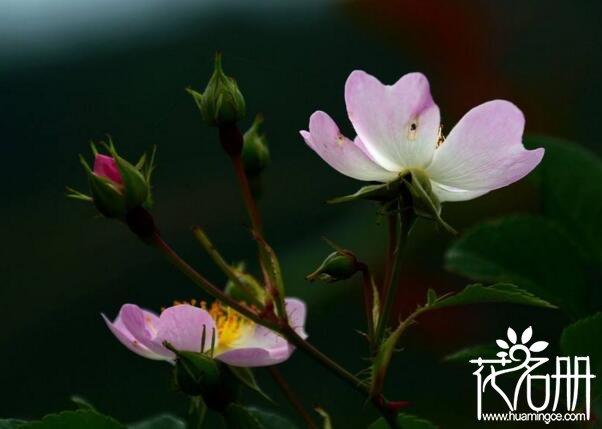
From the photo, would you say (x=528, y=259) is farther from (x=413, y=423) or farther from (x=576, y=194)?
(x=413, y=423)

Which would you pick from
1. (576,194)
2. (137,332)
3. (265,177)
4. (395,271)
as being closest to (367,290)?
(395,271)

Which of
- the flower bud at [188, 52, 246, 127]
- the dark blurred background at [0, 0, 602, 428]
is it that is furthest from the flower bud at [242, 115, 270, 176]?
the dark blurred background at [0, 0, 602, 428]

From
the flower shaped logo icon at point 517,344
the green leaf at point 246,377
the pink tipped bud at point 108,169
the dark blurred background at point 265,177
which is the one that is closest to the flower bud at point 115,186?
the pink tipped bud at point 108,169

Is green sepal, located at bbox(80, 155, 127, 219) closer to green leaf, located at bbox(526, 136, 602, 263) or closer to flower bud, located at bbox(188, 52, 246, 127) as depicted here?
flower bud, located at bbox(188, 52, 246, 127)

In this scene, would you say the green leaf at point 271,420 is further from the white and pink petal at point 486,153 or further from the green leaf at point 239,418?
the white and pink petal at point 486,153

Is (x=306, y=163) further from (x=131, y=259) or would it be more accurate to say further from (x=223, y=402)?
(x=223, y=402)

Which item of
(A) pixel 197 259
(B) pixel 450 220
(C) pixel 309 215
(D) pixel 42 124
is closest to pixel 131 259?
(A) pixel 197 259

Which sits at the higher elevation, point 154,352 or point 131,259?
point 131,259
